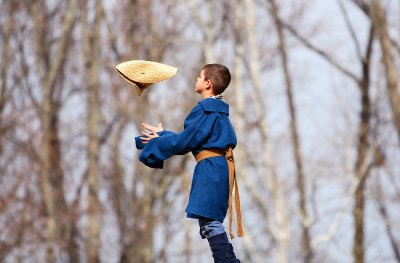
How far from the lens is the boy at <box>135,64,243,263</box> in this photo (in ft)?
18.6

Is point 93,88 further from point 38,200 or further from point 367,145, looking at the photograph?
point 367,145

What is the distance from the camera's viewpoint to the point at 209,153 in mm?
5793

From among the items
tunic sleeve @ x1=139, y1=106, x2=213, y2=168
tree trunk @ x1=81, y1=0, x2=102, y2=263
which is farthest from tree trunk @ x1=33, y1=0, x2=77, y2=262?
tunic sleeve @ x1=139, y1=106, x2=213, y2=168

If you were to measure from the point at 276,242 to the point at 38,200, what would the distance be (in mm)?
7047

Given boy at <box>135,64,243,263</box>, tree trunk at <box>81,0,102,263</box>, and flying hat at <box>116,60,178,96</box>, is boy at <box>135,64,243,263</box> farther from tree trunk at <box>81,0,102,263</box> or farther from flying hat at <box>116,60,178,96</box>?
tree trunk at <box>81,0,102,263</box>

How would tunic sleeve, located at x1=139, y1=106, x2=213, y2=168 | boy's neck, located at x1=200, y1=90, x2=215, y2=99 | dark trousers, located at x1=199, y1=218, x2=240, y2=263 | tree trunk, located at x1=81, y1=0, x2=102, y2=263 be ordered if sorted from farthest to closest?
tree trunk, located at x1=81, y1=0, x2=102, y2=263, boy's neck, located at x1=200, y1=90, x2=215, y2=99, tunic sleeve, located at x1=139, y1=106, x2=213, y2=168, dark trousers, located at x1=199, y1=218, x2=240, y2=263

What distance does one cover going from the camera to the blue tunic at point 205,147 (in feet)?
18.7

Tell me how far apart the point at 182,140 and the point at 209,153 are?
6.5 inches

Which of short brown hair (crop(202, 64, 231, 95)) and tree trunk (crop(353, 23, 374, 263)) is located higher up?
tree trunk (crop(353, 23, 374, 263))

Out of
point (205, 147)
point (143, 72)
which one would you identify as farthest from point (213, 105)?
point (143, 72)

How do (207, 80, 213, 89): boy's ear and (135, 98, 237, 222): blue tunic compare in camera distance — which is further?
Answer: (207, 80, 213, 89): boy's ear

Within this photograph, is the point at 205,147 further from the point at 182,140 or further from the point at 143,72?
the point at 143,72

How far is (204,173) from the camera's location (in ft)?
18.8

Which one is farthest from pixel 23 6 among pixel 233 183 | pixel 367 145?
pixel 233 183
